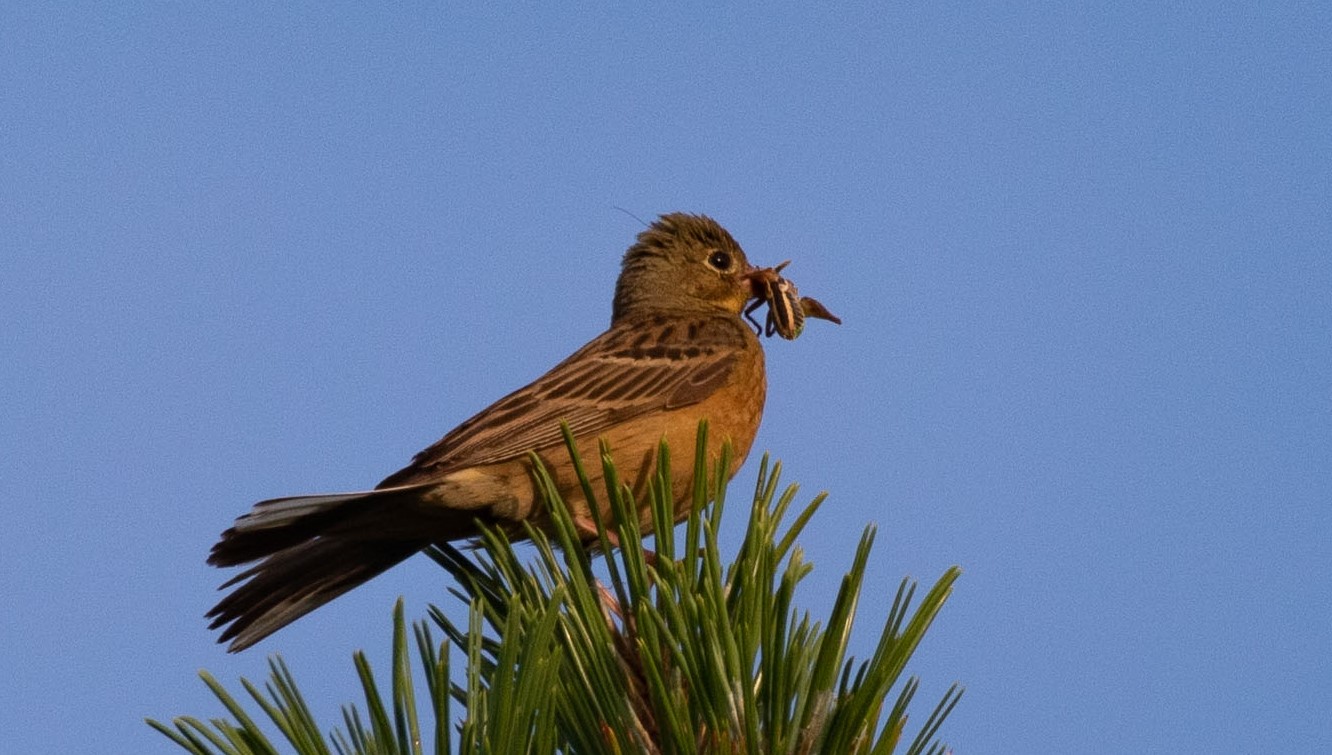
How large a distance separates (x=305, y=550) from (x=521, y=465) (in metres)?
0.87

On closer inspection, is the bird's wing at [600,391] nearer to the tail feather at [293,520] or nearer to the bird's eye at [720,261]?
the tail feather at [293,520]

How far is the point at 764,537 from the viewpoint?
3.49 meters

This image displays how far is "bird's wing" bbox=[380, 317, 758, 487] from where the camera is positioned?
19.9 ft

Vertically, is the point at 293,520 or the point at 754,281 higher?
the point at 754,281

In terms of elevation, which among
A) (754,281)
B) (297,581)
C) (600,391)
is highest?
(754,281)

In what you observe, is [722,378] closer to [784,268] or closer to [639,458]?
[639,458]

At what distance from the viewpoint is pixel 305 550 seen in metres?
5.62

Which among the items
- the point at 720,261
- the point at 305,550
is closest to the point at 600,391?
the point at 305,550

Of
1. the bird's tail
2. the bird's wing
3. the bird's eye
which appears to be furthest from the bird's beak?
the bird's tail

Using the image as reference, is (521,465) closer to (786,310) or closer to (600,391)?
(600,391)

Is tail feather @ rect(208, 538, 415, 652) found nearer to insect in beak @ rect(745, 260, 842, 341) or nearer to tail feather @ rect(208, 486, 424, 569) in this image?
tail feather @ rect(208, 486, 424, 569)

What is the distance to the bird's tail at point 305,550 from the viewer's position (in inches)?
208

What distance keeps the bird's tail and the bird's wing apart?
0.67 feet

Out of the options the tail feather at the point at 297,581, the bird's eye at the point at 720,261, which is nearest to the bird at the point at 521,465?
the tail feather at the point at 297,581
